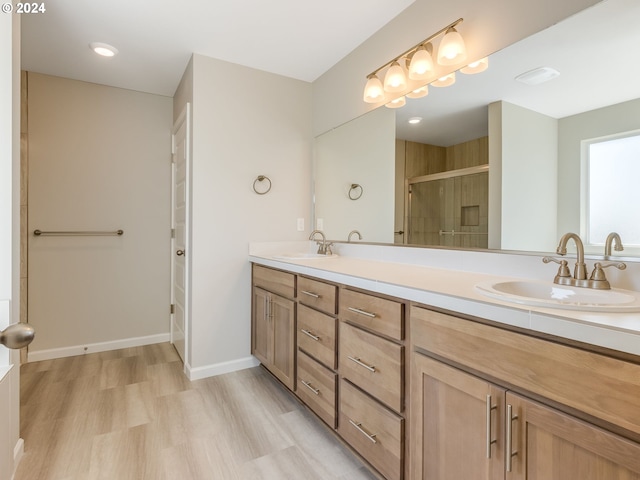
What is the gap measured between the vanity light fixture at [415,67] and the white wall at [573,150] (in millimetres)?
602

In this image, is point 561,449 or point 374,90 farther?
point 374,90

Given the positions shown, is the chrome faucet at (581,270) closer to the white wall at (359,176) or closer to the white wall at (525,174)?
the white wall at (525,174)

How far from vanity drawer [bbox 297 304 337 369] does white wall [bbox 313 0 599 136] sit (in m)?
1.38

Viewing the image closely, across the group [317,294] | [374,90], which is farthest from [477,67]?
[317,294]

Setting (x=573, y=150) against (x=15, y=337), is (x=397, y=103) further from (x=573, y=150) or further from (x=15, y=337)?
(x=15, y=337)

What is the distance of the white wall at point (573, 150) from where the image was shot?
Result: 1198 millimetres

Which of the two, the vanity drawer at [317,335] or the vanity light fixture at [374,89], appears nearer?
the vanity drawer at [317,335]

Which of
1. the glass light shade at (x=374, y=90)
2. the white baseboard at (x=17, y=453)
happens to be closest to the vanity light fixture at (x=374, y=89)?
the glass light shade at (x=374, y=90)

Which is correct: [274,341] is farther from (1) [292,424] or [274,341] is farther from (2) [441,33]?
(2) [441,33]

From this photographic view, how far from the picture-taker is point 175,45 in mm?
2244

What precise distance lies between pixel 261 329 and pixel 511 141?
6.18 feet

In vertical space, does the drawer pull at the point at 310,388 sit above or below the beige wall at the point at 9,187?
below

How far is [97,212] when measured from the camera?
2.88m

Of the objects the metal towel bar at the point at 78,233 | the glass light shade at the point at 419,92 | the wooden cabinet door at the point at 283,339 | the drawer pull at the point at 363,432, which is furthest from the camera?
the metal towel bar at the point at 78,233
